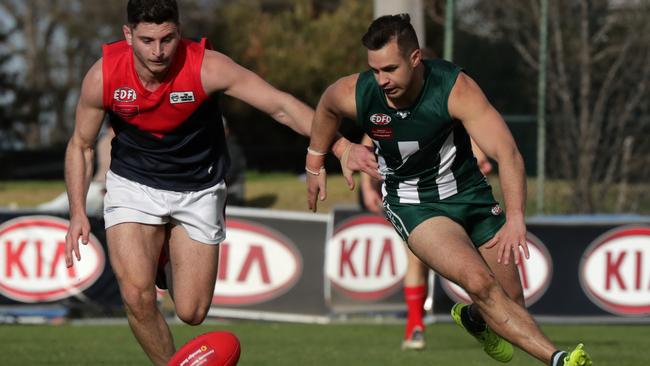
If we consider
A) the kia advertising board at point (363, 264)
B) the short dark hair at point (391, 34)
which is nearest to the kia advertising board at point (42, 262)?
the kia advertising board at point (363, 264)

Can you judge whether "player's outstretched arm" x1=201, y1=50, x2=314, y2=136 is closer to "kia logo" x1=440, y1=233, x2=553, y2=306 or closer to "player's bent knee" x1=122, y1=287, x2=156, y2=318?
"player's bent knee" x1=122, y1=287, x2=156, y2=318

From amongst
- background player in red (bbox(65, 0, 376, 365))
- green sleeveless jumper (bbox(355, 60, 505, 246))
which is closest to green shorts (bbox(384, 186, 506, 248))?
green sleeveless jumper (bbox(355, 60, 505, 246))

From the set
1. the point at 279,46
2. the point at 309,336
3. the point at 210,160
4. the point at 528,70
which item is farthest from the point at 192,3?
the point at 210,160

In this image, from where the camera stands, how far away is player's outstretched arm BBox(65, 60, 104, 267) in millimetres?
7449

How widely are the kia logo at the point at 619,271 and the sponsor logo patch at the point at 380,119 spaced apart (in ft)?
21.4

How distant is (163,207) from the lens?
7.58 m

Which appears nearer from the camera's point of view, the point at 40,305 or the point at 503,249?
the point at 503,249

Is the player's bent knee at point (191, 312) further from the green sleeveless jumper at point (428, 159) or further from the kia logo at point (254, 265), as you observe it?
the kia logo at point (254, 265)

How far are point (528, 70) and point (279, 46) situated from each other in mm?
22840

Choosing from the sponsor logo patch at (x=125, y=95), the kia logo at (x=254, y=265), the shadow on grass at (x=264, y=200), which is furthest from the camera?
the shadow on grass at (x=264, y=200)

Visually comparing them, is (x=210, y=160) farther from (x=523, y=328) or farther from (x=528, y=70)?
(x=528, y=70)

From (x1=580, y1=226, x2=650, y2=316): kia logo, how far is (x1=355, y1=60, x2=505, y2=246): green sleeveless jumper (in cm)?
583

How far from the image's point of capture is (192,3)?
45125 mm

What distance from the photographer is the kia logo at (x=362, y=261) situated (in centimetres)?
1369
